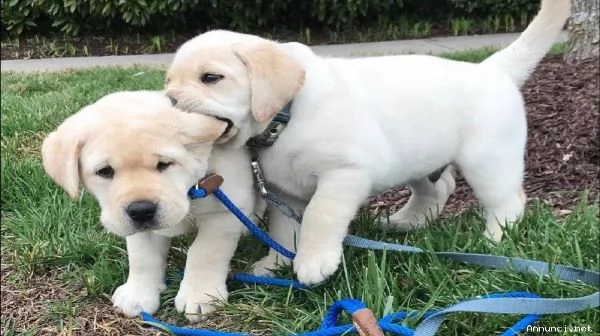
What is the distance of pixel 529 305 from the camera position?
2.20 m

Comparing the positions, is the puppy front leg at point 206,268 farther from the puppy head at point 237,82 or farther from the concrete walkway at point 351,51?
the concrete walkway at point 351,51

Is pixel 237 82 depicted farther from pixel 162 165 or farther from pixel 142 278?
pixel 142 278

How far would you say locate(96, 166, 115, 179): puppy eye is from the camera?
89.5 inches

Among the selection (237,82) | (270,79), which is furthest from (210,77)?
(270,79)

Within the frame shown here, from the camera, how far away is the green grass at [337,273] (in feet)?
8.00

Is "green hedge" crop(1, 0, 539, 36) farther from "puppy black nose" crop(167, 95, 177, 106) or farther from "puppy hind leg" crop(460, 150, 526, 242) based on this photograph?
"puppy black nose" crop(167, 95, 177, 106)

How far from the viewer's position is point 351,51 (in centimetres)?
891

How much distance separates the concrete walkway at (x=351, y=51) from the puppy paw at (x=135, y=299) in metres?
5.55

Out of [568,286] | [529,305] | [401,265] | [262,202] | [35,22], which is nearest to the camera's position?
[529,305]

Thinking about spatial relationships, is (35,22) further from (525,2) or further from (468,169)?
(468,169)

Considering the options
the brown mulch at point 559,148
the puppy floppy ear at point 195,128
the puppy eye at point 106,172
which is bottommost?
the brown mulch at point 559,148

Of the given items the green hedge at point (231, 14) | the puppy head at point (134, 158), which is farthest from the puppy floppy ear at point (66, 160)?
the green hedge at point (231, 14)

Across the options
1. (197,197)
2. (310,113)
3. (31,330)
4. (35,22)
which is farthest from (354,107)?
(35,22)

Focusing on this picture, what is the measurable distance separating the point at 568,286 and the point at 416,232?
2.38ft
